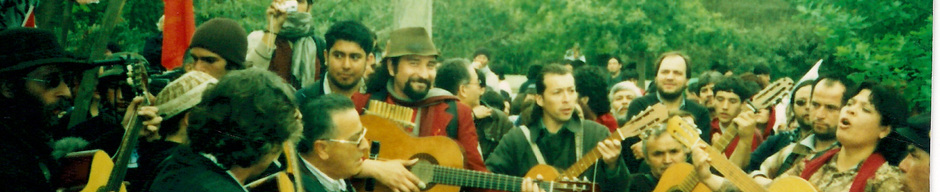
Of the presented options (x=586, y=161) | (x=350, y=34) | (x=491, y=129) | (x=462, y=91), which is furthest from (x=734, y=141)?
(x=350, y=34)

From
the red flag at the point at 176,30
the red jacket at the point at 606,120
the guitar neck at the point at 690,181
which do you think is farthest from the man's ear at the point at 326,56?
the guitar neck at the point at 690,181

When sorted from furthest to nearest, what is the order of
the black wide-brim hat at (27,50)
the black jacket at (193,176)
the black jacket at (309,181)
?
the black wide-brim hat at (27,50)
the black jacket at (309,181)
the black jacket at (193,176)

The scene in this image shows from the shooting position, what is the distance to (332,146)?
117 inches

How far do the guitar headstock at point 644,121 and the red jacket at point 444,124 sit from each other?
0.68 metres

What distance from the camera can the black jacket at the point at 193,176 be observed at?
7.47 feet

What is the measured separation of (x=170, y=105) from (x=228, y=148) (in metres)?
0.89

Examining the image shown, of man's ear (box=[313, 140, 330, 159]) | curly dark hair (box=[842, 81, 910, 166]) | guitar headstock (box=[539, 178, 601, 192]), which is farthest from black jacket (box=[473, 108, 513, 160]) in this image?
man's ear (box=[313, 140, 330, 159])

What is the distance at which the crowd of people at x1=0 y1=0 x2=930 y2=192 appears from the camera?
2.44 meters

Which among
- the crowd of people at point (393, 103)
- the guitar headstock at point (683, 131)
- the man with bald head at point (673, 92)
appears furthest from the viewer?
the man with bald head at point (673, 92)

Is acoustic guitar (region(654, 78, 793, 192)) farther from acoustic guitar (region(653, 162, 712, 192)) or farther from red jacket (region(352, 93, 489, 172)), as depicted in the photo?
red jacket (region(352, 93, 489, 172))

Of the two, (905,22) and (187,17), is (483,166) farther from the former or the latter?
(905,22)

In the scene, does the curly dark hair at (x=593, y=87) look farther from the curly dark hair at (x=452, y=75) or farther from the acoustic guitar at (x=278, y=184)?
the acoustic guitar at (x=278, y=184)

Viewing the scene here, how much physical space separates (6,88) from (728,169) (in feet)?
8.67

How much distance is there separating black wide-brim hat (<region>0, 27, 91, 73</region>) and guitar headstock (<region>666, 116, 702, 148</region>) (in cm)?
246
